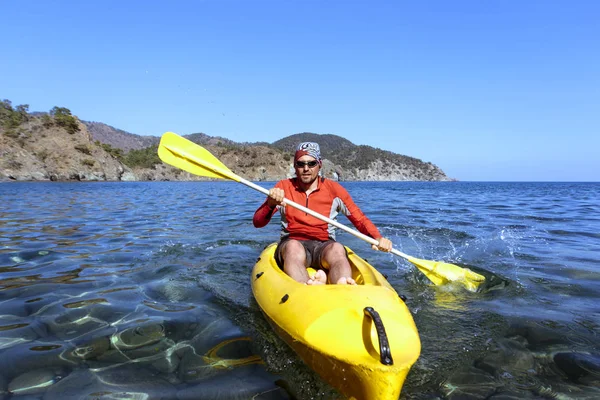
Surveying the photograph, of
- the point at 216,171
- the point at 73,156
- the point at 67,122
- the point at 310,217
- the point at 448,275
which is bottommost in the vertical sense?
the point at 448,275

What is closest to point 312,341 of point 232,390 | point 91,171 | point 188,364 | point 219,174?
point 232,390

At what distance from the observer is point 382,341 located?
2.08 m

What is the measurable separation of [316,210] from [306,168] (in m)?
0.58

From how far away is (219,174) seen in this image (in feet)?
17.2

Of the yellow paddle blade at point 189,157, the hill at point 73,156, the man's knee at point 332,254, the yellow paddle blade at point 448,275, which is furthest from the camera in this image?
the hill at point 73,156

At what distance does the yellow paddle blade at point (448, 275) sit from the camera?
4.95 m

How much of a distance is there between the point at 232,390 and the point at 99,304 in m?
2.15

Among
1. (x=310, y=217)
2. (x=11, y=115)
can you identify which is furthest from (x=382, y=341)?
(x=11, y=115)

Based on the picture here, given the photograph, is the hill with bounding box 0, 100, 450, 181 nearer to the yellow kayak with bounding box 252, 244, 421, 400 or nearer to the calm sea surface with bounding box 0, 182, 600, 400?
the calm sea surface with bounding box 0, 182, 600, 400

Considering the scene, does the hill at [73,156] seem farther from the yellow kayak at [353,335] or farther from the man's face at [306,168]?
the yellow kayak at [353,335]

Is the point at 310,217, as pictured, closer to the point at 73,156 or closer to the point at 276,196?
the point at 276,196

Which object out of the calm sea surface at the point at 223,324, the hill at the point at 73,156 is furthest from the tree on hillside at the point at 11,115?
the calm sea surface at the point at 223,324

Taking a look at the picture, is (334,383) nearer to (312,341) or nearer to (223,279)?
(312,341)

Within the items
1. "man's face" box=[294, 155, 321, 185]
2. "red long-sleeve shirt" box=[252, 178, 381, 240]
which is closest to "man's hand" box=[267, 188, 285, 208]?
"red long-sleeve shirt" box=[252, 178, 381, 240]
